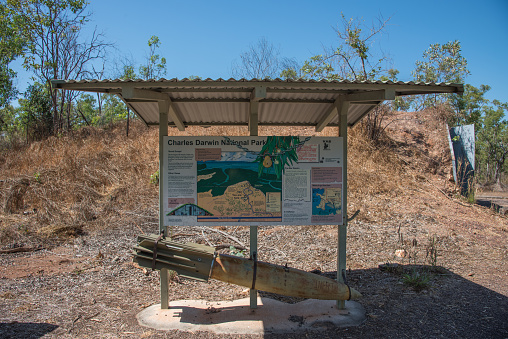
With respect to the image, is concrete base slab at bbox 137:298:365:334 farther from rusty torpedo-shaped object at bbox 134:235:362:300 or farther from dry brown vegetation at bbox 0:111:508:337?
rusty torpedo-shaped object at bbox 134:235:362:300

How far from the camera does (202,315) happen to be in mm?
4184

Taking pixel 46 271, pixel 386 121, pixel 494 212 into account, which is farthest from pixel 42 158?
pixel 494 212

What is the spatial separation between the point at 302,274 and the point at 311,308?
0.69 metres

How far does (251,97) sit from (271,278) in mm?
2156

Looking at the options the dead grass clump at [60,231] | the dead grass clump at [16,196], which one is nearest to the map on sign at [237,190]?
the dead grass clump at [60,231]

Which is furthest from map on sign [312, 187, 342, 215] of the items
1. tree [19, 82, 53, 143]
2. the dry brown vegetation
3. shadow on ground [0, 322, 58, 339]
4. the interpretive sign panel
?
tree [19, 82, 53, 143]

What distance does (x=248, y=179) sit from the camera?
13.8 ft

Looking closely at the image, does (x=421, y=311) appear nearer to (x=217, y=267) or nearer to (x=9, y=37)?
(x=217, y=267)

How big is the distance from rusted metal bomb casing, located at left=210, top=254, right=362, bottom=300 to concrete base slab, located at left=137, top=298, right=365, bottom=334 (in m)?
0.33

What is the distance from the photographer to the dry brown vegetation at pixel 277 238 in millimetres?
4266

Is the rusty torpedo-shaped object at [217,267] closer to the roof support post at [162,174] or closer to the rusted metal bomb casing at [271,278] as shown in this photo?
the rusted metal bomb casing at [271,278]

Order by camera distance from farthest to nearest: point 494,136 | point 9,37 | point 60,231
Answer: point 494,136, point 9,37, point 60,231

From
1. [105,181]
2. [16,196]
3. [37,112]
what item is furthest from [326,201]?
[37,112]

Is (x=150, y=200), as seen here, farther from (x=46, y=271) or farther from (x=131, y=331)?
(x=131, y=331)
